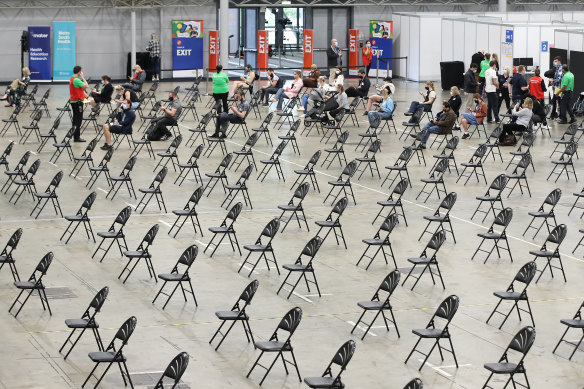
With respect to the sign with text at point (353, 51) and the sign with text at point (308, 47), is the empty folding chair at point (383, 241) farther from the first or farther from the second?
the sign with text at point (353, 51)

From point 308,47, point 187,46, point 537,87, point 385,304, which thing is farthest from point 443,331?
point 308,47

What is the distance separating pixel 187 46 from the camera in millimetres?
44438

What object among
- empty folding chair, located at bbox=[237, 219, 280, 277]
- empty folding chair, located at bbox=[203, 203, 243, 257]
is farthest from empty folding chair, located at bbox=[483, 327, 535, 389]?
empty folding chair, located at bbox=[203, 203, 243, 257]

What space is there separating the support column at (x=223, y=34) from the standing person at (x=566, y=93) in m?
14.0

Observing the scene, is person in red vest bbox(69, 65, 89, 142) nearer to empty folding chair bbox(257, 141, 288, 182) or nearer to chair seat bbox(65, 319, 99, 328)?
empty folding chair bbox(257, 141, 288, 182)

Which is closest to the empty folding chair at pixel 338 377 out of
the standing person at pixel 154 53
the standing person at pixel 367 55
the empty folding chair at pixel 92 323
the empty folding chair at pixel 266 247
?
the empty folding chair at pixel 92 323

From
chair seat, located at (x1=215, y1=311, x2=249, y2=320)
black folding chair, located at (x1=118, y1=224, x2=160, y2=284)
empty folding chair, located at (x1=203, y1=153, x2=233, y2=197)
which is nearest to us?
chair seat, located at (x1=215, y1=311, x2=249, y2=320)

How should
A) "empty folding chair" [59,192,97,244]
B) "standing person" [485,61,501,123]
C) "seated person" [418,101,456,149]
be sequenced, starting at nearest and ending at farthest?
1. "empty folding chair" [59,192,97,244]
2. "seated person" [418,101,456,149]
3. "standing person" [485,61,501,123]

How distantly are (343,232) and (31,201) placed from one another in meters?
6.16

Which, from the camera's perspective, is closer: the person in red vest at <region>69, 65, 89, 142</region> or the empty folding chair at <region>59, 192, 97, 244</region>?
the empty folding chair at <region>59, 192, 97, 244</region>

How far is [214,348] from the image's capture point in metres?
13.4

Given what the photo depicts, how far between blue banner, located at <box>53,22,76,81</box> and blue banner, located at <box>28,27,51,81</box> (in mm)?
338

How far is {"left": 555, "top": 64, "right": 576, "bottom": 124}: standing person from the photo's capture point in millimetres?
31609

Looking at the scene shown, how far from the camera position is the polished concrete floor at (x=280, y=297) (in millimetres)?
12672
